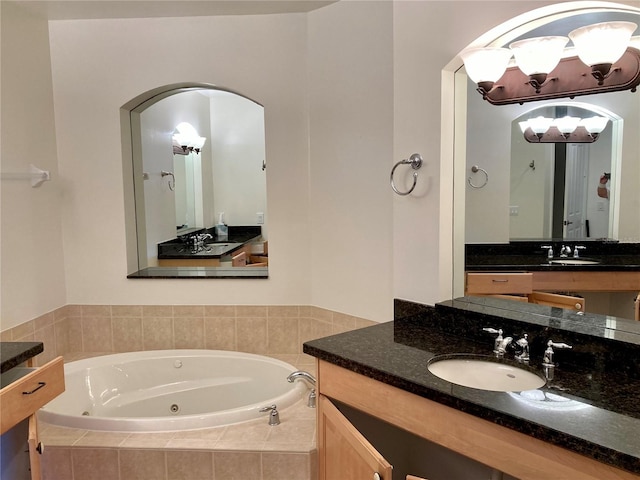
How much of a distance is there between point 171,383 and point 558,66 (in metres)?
2.57

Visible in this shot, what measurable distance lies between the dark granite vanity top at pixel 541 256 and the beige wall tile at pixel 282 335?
131 cm

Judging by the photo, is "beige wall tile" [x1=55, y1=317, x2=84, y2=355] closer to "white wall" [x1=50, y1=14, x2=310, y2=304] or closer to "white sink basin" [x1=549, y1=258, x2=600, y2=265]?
"white wall" [x1=50, y1=14, x2=310, y2=304]

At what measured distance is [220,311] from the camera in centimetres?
304

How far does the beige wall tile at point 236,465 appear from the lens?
2.00 meters

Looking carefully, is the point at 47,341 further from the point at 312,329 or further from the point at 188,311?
the point at 312,329

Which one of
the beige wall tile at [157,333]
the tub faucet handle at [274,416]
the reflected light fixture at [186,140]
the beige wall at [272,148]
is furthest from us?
the reflected light fixture at [186,140]

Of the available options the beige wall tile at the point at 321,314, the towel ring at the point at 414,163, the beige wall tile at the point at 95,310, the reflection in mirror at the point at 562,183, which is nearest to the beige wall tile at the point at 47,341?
the beige wall tile at the point at 95,310

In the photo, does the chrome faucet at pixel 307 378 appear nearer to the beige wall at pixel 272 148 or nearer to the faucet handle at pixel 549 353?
the beige wall at pixel 272 148

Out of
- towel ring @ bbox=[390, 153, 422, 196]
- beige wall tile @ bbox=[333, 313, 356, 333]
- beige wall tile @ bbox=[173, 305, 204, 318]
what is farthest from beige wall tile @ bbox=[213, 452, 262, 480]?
towel ring @ bbox=[390, 153, 422, 196]

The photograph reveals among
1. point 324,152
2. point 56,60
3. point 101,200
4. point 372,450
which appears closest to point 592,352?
point 372,450

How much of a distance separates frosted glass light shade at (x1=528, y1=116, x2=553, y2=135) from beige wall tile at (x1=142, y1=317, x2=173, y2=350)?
2.36m

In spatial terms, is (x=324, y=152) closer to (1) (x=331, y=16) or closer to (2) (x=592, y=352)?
(1) (x=331, y=16)

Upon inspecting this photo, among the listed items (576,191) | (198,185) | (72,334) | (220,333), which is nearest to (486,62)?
(576,191)

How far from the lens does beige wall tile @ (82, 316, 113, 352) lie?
3.09 metres
